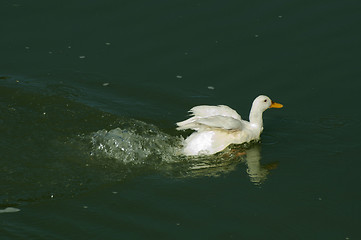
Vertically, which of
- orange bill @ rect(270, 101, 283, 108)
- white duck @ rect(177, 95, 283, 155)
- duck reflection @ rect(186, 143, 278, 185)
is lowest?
duck reflection @ rect(186, 143, 278, 185)

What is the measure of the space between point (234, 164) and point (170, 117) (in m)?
1.62

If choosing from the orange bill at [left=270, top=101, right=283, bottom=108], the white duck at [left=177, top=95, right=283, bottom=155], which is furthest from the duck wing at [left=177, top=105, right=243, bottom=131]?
the orange bill at [left=270, top=101, right=283, bottom=108]

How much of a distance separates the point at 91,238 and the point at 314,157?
3.56 m

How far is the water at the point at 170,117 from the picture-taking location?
7.32 m

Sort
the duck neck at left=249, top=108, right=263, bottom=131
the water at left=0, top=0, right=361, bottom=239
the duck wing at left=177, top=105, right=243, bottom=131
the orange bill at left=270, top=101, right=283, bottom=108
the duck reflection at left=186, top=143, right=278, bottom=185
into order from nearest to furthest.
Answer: the water at left=0, top=0, right=361, bottom=239 < the duck reflection at left=186, top=143, right=278, bottom=185 < the duck wing at left=177, top=105, right=243, bottom=131 < the duck neck at left=249, top=108, right=263, bottom=131 < the orange bill at left=270, top=101, right=283, bottom=108

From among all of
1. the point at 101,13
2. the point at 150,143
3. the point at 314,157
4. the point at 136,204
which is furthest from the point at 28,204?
the point at 101,13

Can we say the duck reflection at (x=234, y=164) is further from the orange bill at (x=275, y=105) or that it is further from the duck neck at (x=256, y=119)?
the orange bill at (x=275, y=105)

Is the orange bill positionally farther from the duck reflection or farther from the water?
the duck reflection

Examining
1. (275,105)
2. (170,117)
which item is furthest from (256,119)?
(170,117)

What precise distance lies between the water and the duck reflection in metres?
0.03

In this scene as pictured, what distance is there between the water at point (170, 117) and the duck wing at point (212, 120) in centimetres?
37

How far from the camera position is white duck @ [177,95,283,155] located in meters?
8.82

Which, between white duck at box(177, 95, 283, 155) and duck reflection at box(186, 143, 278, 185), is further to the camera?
white duck at box(177, 95, 283, 155)

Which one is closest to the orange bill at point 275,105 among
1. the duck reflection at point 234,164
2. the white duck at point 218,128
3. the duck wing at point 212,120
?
the white duck at point 218,128
